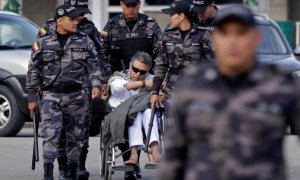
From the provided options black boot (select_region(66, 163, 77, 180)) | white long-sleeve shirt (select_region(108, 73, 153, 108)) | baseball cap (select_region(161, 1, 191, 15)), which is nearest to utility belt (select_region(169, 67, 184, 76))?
baseball cap (select_region(161, 1, 191, 15))

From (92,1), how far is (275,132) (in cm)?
2477

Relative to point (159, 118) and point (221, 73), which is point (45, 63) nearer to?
point (159, 118)

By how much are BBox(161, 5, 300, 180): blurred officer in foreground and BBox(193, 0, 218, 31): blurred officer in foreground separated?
6.19 m

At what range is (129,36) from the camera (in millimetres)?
12688

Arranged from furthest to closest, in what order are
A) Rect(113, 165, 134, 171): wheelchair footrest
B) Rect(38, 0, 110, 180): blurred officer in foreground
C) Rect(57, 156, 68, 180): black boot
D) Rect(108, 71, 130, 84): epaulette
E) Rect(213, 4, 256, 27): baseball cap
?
1. Rect(108, 71, 130, 84): epaulette
2. Rect(57, 156, 68, 180): black boot
3. Rect(38, 0, 110, 180): blurred officer in foreground
4. Rect(113, 165, 134, 171): wheelchair footrest
5. Rect(213, 4, 256, 27): baseball cap

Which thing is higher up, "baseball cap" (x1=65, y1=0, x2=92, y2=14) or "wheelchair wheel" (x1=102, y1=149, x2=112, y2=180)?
"baseball cap" (x1=65, y1=0, x2=92, y2=14)

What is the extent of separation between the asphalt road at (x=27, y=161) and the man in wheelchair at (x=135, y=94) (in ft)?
3.76

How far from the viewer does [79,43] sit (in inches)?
458

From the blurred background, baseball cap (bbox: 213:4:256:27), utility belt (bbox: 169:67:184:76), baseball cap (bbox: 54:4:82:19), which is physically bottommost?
the blurred background

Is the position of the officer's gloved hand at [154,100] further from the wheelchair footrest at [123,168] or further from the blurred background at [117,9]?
the blurred background at [117,9]

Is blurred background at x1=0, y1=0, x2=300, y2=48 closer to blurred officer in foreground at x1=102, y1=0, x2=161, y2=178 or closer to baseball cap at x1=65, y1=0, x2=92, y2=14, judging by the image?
blurred officer in foreground at x1=102, y1=0, x2=161, y2=178

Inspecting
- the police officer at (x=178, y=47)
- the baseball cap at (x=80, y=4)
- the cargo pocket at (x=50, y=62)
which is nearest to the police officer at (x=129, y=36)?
the baseball cap at (x=80, y=4)

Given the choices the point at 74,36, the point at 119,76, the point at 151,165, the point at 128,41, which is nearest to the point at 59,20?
the point at 74,36

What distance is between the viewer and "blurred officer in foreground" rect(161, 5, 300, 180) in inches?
204
